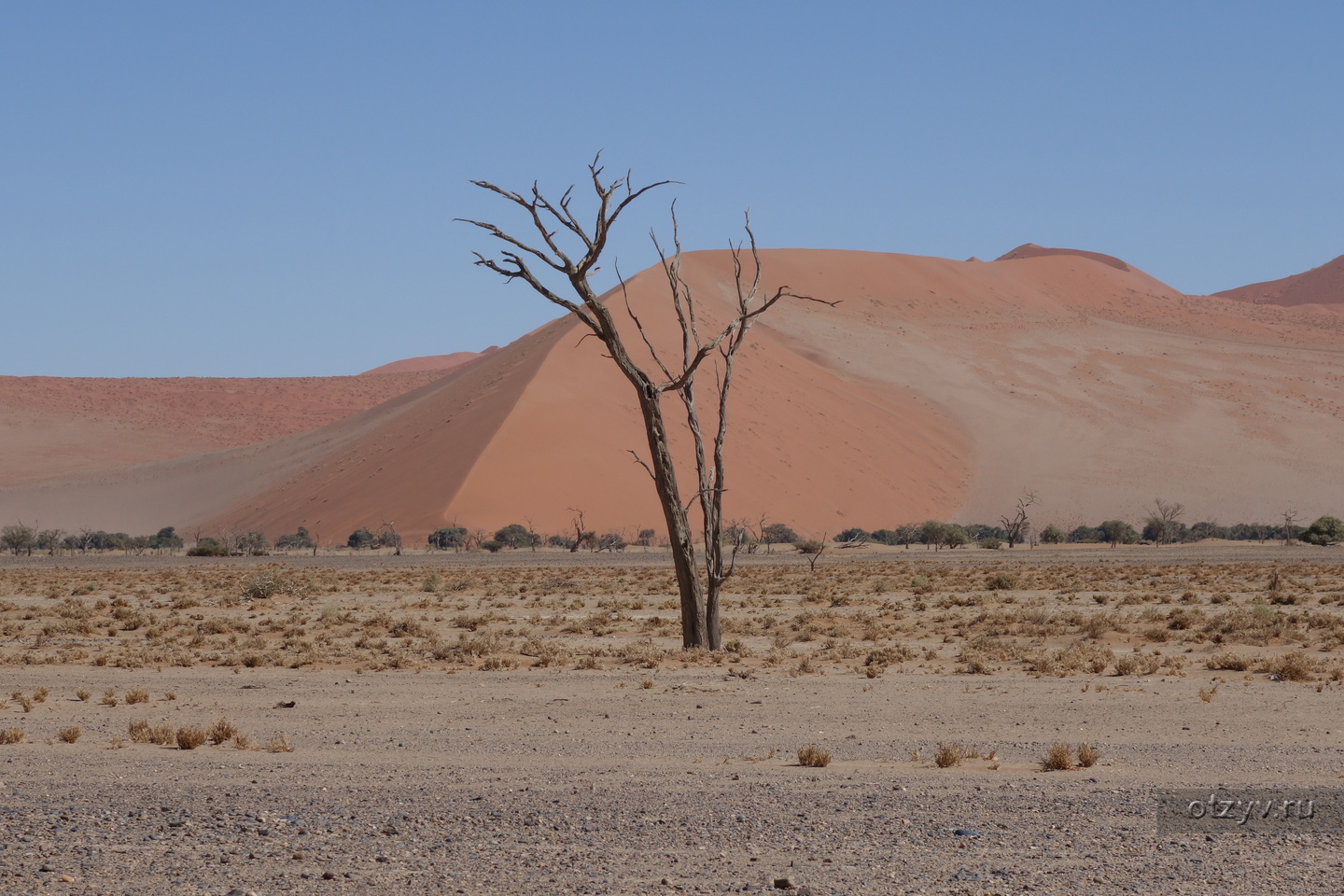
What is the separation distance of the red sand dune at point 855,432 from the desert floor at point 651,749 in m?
48.8

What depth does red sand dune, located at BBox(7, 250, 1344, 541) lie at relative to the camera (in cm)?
7412

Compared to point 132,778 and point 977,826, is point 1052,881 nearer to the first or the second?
point 977,826

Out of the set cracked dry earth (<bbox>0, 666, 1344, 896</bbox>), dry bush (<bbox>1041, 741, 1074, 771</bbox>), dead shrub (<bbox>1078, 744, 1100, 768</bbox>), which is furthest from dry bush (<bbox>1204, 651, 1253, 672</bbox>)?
dry bush (<bbox>1041, 741, 1074, 771</bbox>)

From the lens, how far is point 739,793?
768 cm

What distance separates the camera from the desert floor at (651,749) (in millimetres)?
5914

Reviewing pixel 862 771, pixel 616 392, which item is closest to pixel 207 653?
pixel 862 771

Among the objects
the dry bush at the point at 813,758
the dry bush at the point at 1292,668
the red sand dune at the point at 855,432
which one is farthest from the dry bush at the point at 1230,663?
the red sand dune at the point at 855,432

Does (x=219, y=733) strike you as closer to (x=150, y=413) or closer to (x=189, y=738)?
(x=189, y=738)

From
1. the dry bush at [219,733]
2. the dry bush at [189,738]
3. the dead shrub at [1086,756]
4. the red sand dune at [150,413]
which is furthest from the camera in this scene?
the red sand dune at [150,413]

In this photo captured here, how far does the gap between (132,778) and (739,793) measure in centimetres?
388

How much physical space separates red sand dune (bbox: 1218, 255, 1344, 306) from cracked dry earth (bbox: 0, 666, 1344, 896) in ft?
596

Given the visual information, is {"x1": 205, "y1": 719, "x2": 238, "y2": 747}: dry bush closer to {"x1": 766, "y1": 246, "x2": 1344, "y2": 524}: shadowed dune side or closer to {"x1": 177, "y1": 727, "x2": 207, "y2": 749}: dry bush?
{"x1": 177, "y1": 727, "x2": 207, "y2": 749}: dry bush

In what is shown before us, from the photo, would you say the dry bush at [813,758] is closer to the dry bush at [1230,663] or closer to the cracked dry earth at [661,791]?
the cracked dry earth at [661,791]

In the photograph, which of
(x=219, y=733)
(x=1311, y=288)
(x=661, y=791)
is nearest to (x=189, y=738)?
(x=219, y=733)
